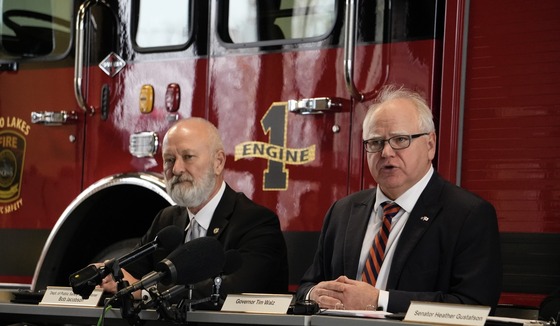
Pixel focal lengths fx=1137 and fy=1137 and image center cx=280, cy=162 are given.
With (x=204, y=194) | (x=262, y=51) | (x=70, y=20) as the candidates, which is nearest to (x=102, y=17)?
(x=70, y=20)

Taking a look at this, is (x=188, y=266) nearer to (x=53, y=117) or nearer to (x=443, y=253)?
(x=443, y=253)

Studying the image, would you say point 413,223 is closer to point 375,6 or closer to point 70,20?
point 375,6

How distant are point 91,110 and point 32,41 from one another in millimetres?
607

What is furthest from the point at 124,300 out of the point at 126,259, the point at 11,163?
the point at 11,163

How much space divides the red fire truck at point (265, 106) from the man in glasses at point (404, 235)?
0.37m

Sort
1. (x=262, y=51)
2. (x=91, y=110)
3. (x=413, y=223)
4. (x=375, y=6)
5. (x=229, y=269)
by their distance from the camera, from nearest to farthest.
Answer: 1. (x=229, y=269)
2. (x=413, y=223)
3. (x=375, y=6)
4. (x=262, y=51)
5. (x=91, y=110)

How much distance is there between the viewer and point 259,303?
3469 millimetres

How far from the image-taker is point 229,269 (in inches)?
149

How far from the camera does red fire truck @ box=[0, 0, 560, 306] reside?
444 centimetres

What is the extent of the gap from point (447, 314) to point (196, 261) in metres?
0.78

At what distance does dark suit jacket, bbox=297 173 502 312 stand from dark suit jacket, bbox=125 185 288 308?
354 mm

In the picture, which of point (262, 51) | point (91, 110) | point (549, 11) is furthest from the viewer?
point (91, 110)

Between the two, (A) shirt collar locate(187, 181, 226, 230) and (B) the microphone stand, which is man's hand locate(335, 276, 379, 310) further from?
(A) shirt collar locate(187, 181, 226, 230)

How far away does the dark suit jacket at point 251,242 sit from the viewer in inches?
180
